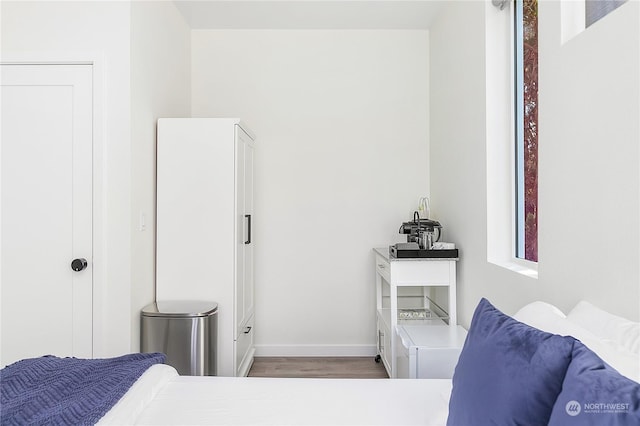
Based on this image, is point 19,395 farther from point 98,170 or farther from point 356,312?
point 356,312

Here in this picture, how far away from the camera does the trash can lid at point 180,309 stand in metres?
2.60

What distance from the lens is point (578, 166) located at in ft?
5.26

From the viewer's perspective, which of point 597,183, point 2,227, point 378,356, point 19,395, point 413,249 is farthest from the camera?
point 378,356

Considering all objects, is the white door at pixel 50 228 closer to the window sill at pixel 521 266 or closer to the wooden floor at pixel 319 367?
the wooden floor at pixel 319 367

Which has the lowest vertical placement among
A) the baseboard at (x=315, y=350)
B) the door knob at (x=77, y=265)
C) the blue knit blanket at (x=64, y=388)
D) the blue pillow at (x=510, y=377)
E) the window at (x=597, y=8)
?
the baseboard at (x=315, y=350)

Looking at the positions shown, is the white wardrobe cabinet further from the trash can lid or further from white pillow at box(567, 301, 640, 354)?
white pillow at box(567, 301, 640, 354)

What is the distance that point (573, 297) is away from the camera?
1.63 m

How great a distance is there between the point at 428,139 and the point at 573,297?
7.81 feet

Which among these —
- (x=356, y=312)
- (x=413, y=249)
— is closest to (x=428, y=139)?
(x=413, y=249)

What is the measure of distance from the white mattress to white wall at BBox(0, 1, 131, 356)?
98cm

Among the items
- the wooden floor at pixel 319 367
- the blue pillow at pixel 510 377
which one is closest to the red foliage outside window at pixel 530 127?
the blue pillow at pixel 510 377

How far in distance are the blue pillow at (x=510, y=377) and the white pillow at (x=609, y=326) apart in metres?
0.32

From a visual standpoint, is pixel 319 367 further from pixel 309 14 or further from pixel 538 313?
pixel 309 14

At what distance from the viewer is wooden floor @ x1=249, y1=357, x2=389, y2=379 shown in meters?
3.35
